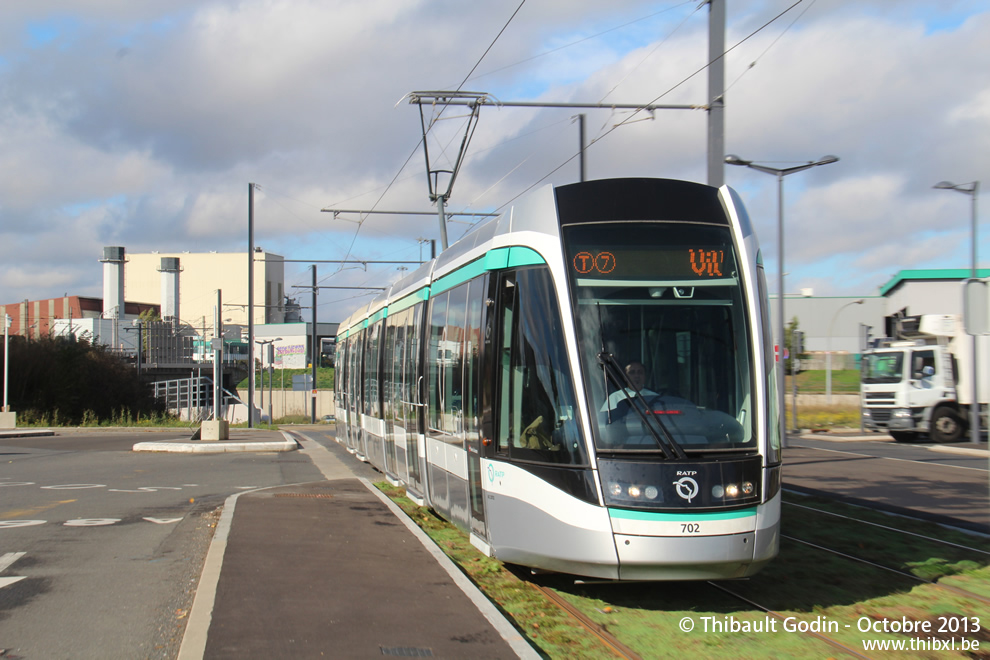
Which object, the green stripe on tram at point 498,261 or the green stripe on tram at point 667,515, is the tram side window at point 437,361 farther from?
the green stripe on tram at point 667,515

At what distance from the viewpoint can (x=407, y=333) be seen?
40.7ft

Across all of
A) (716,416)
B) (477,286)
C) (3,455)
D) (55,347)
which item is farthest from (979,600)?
(55,347)

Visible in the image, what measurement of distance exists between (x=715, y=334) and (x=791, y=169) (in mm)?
16436

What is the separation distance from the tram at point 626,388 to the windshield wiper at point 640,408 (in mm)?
10

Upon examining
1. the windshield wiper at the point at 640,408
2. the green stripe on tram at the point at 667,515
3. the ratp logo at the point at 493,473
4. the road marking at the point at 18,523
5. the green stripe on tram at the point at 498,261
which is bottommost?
the road marking at the point at 18,523

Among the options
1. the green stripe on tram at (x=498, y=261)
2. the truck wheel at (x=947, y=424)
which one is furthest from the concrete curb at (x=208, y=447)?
the truck wheel at (x=947, y=424)

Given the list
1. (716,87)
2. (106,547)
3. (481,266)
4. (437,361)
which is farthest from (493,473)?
(716,87)

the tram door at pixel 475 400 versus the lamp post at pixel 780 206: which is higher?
the lamp post at pixel 780 206

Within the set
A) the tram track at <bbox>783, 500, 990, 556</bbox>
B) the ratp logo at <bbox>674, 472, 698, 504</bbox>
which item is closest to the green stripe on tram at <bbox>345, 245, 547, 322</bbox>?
the ratp logo at <bbox>674, 472, 698, 504</bbox>

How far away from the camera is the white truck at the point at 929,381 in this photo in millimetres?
24750

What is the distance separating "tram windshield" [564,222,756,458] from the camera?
6.50 meters

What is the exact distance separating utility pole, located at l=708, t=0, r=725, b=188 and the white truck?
1504 cm

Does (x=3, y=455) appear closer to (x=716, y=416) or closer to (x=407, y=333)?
(x=407, y=333)

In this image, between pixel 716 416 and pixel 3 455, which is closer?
pixel 716 416
